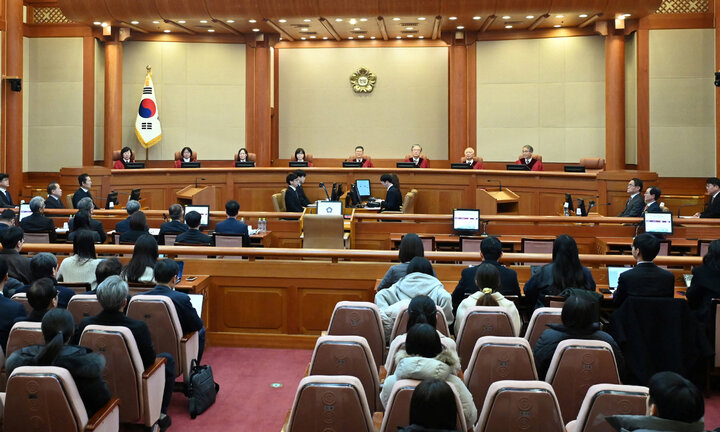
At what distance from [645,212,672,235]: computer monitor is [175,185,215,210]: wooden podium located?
6.60 metres

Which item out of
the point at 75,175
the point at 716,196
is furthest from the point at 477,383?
the point at 75,175

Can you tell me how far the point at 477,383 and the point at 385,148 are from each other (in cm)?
1342

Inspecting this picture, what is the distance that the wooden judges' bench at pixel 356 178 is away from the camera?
40.2 feet

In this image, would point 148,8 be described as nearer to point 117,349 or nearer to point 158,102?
point 158,102

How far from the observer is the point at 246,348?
6.27 m

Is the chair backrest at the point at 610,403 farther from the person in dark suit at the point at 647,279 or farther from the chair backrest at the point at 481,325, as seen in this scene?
the person in dark suit at the point at 647,279

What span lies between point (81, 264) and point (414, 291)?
261 cm

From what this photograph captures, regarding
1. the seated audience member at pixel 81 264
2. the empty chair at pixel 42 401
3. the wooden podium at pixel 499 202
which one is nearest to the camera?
the empty chair at pixel 42 401

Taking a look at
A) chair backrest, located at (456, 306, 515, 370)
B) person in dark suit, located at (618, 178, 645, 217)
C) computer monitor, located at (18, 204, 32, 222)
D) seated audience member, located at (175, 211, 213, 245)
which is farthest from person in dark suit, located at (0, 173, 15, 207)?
person in dark suit, located at (618, 178, 645, 217)

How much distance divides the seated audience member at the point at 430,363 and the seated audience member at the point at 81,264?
324 cm

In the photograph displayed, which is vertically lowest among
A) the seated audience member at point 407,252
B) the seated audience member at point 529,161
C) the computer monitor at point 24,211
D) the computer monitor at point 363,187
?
the seated audience member at point 407,252

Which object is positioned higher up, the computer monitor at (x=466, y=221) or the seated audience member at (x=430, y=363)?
the computer monitor at (x=466, y=221)

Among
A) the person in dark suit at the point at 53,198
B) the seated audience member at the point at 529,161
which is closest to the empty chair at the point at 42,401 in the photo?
the person in dark suit at the point at 53,198

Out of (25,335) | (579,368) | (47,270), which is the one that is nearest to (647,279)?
(579,368)
